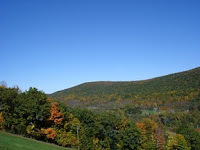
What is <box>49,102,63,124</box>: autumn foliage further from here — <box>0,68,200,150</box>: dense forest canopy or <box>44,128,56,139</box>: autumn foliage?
<box>44,128,56,139</box>: autumn foliage

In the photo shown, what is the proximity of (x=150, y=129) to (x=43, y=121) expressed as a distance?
158 ft

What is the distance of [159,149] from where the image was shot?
88.3 m

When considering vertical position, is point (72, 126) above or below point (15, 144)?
below

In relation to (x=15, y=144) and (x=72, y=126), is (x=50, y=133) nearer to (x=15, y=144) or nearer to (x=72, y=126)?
(x=72, y=126)

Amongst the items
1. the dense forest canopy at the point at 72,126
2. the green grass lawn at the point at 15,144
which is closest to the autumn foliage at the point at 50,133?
the dense forest canopy at the point at 72,126

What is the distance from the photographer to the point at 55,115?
2494 inches

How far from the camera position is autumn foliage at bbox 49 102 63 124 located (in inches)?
2465

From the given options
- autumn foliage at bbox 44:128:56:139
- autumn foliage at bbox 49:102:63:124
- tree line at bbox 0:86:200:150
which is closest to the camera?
tree line at bbox 0:86:200:150

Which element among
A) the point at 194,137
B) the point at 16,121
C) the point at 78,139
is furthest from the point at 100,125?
the point at 194,137

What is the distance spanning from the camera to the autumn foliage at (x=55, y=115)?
6261 cm

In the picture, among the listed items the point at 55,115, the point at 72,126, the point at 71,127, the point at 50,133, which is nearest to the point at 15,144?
the point at 50,133

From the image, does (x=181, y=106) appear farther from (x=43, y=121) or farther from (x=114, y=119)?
(x=43, y=121)

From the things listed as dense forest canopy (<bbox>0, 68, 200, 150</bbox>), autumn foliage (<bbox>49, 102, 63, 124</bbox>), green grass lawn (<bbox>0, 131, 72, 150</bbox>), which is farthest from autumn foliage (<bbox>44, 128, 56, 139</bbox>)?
green grass lawn (<bbox>0, 131, 72, 150</bbox>)

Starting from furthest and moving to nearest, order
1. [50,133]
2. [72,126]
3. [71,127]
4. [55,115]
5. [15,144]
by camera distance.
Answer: [72,126]
[71,127]
[55,115]
[50,133]
[15,144]
